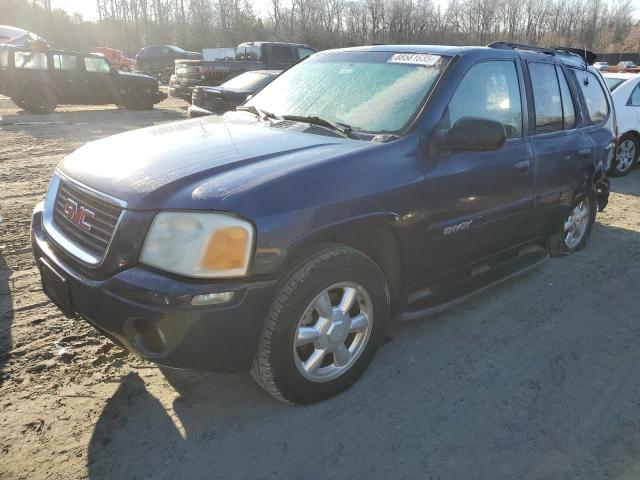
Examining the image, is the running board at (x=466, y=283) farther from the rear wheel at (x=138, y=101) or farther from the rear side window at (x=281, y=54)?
the rear side window at (x=281, y=54)

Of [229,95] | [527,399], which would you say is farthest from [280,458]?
[229,95]

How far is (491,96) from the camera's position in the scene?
3.59 m

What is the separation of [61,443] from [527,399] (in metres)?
2.39

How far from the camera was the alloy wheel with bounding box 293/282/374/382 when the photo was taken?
2643 mm

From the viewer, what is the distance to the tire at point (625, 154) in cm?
906

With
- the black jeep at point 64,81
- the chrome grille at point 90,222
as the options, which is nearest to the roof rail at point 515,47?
the chrome grille at point 90,222

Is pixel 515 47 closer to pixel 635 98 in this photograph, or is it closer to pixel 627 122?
pixel 627 122

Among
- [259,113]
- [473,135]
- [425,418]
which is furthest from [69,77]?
[425,418]

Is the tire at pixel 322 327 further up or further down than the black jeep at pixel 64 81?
further down

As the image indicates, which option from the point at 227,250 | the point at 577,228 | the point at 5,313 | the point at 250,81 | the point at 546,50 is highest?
the point at 546,50

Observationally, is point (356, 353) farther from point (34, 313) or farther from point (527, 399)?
point (34, 313)

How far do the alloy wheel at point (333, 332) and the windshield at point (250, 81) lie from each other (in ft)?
32.6

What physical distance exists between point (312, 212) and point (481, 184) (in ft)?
4.67

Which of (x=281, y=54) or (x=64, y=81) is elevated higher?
(x=281, y=54)
